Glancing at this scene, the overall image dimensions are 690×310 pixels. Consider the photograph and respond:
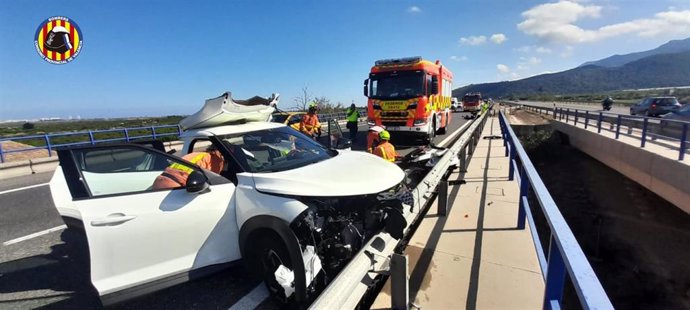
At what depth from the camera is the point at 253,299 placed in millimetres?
3111

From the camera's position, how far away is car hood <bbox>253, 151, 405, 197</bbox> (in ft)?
9.49

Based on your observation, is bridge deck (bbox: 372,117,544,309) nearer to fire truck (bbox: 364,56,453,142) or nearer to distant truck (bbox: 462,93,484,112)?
fire truck (bbox: 364,56,453,142)

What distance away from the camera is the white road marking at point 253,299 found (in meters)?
3.00

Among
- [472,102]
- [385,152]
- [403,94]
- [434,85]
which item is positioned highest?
[434,85]

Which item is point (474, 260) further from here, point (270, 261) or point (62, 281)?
point (62, 281)

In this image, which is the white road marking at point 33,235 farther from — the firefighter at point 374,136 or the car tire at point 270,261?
the firefighter at point 374,136

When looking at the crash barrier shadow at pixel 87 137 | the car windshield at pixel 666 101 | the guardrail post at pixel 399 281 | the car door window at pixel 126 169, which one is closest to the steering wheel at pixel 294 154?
the car door window at pixel 126 169

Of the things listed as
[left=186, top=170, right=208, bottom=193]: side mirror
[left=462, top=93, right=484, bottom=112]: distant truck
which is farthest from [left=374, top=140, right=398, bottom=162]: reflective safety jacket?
[left=462, top=93, right=484, bottom=112]: distant truck

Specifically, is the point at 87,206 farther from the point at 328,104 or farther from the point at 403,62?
the point at 328,104

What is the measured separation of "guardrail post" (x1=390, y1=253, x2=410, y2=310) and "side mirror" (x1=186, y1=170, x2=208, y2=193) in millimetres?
1779

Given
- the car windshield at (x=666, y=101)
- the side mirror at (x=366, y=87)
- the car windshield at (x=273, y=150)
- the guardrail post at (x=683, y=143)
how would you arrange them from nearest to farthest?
the car windshield at (x=273, y=150)
the guardrail post at (x=683, y=143)
the side mirror at (x=366, y=87)
the car windshield at (x=666, y=101)

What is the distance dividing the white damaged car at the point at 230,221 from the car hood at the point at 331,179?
0.01m

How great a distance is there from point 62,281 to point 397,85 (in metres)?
10.8

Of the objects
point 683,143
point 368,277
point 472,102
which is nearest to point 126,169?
point 368,277
